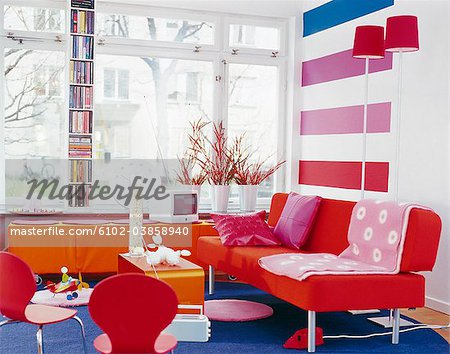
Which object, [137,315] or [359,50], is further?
[359,50]

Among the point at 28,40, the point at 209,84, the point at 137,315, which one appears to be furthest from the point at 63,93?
the point at 137,315

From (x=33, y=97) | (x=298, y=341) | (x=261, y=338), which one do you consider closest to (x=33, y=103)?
(x=33, y=97)

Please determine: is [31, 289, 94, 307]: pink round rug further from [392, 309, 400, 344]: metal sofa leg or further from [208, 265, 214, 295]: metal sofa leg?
[392, 309, 400, 344]: metal sofa leg

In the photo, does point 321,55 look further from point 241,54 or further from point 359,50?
point 359,50

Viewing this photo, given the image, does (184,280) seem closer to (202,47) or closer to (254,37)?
(202,47)

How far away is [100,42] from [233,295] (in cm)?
279

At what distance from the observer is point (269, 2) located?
6.95 metres

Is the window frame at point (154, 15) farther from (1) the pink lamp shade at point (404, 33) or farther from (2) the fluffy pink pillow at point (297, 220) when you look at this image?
(1) the pink lamp shade at point (404, 33)

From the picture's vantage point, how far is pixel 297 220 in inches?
205

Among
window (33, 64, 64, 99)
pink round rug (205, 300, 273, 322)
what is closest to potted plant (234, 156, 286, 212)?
pink round rug (205, 300, 273, 322)

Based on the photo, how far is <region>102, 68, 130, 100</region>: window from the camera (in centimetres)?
665

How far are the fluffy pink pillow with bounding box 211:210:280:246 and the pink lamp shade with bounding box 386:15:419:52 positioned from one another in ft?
5.49

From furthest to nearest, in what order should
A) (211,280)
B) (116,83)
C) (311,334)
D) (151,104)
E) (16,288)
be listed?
(151,104) → (116,83) → (211,280) → (311,334) → (16,288)

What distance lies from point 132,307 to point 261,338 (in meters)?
1.98
